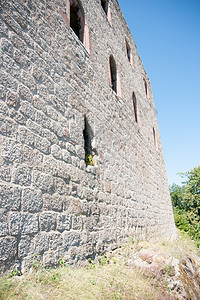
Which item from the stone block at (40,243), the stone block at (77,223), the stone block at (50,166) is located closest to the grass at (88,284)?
the stone block at (40,243)

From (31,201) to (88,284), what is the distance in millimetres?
1078

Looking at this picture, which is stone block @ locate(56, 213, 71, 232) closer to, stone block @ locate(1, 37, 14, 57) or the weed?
the weed

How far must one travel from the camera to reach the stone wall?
92.9 inches

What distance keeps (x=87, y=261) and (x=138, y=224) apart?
271cm

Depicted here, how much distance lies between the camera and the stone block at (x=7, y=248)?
2.03 meters

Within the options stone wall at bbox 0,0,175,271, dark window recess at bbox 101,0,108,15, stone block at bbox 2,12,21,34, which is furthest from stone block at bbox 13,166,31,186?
dark window recess at bbox 101,0,108,15

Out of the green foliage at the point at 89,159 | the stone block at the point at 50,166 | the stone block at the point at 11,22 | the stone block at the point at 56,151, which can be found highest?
the stone block at the point at 11,22

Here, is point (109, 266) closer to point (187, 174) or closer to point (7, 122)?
point (7, 122)

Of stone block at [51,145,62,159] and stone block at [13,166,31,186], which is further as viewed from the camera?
stone block at [51,145,62,159]

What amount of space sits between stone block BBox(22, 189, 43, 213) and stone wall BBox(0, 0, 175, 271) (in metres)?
0.01

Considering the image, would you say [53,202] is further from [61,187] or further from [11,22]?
[11,22]

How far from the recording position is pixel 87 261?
325 cm

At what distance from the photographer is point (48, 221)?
104 inches

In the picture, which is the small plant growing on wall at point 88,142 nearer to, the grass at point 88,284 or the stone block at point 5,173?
the grass at point 88,284
